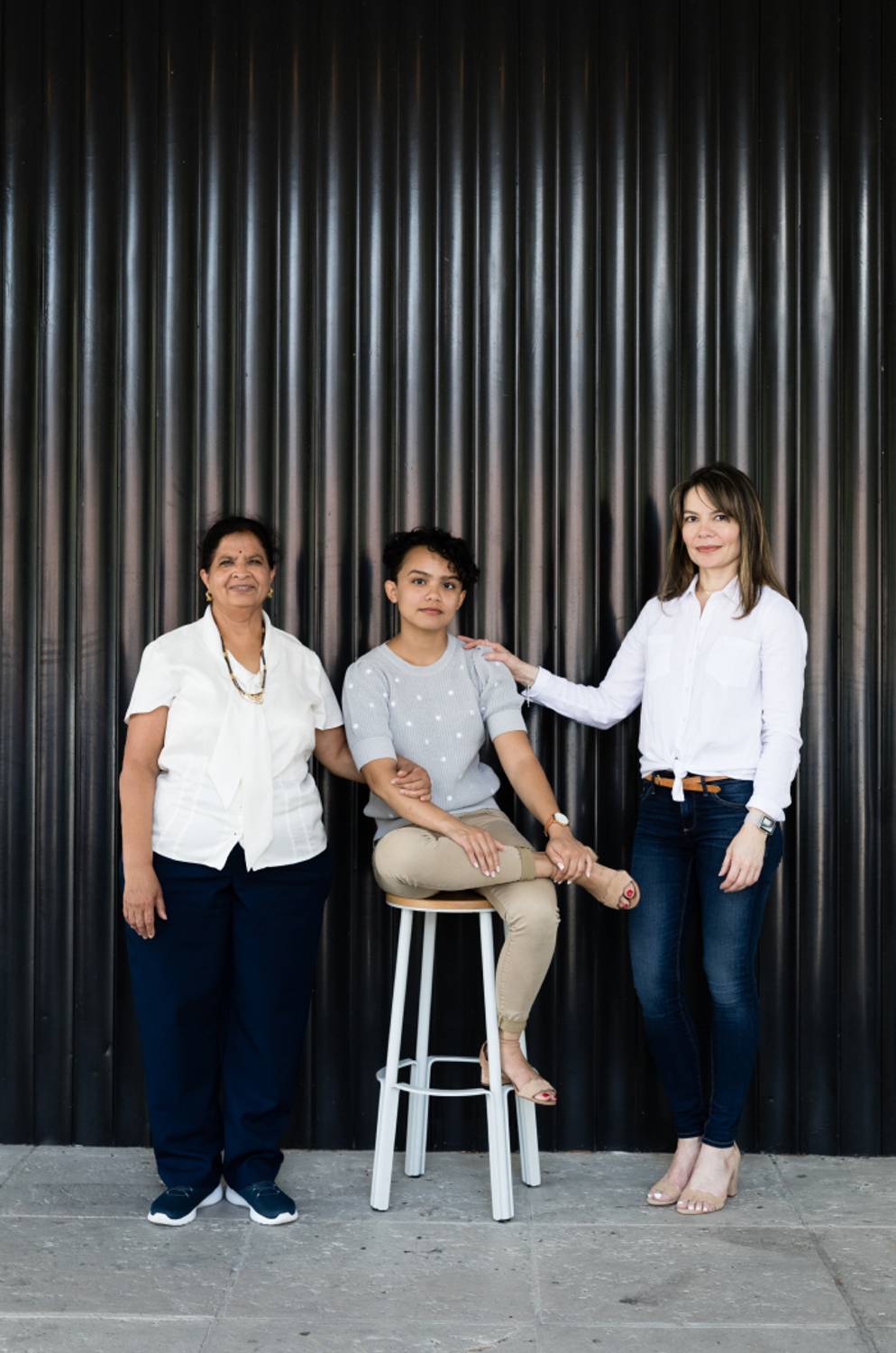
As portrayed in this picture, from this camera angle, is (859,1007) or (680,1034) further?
(859,1007)

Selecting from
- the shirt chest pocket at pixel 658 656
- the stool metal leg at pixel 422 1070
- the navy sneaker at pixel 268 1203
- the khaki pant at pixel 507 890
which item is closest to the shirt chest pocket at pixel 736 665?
the shirt chest pocket at pixel 658 656

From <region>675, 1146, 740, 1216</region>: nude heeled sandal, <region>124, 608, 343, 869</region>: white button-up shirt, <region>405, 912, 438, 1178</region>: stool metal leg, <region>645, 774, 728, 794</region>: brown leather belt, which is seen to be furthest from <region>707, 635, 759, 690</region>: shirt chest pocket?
<region>675, 1146, 740, 1216</region>: nude heeled sandal

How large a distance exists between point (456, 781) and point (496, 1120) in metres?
0.82

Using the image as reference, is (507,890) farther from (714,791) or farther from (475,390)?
(475,390)

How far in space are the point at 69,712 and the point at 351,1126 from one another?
55.4 inches

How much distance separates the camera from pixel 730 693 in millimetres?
3188

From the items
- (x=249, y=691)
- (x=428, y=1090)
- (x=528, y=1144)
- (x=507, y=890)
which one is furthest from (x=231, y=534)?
(x=528, y=1144)

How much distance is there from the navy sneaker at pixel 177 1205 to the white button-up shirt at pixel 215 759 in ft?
2.60

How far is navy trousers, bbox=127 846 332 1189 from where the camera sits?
3.11 meters

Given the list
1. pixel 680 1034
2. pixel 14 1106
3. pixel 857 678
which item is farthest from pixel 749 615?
pixel 14 1106

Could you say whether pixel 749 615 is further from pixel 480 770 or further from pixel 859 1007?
pixel 859 1007

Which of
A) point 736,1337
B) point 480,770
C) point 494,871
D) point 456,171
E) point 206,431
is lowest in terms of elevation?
point 736,1337

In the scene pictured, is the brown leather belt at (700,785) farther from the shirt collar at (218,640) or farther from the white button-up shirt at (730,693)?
the shirt collar at (218,640)

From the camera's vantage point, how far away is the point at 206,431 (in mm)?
3646
